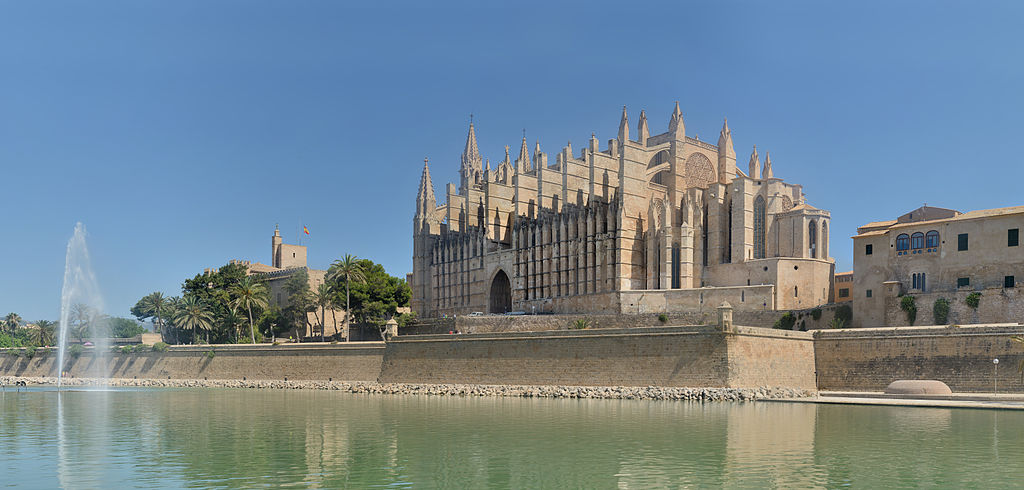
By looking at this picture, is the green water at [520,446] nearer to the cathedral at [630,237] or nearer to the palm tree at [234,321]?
the cathedral at [630,237]

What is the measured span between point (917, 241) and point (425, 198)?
138 feet

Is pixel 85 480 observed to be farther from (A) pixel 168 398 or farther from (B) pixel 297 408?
(A) pixel 168 398

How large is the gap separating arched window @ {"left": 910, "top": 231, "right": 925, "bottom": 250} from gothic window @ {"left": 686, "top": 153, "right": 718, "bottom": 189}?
64.6 ft

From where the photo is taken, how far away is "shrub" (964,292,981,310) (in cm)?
3747

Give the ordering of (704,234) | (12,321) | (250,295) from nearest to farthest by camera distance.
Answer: (704,234)
(250,295)
(12,321)

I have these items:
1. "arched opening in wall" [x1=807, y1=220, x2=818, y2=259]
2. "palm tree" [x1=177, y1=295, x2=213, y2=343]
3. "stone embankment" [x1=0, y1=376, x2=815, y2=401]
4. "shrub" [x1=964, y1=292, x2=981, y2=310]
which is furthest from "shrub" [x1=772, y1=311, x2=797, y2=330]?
"palm tree" [x1=177, y1=295, x2=213, y2=343]

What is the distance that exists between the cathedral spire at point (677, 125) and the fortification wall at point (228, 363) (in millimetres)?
23563

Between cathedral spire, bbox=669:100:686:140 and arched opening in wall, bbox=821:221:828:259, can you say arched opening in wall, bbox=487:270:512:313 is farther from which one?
arched opening in wall, bbox=821:221:828:259

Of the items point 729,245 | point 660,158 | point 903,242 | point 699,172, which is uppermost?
point 660,158

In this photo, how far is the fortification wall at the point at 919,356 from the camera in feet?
110

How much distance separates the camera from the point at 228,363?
54.9 meters

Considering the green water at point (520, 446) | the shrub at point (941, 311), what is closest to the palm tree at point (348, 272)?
the green water at point (520, 446)

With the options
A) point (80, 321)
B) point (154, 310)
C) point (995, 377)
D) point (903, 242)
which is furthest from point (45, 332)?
point (995, 377)

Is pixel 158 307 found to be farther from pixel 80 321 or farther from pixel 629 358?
pixel 629 358
